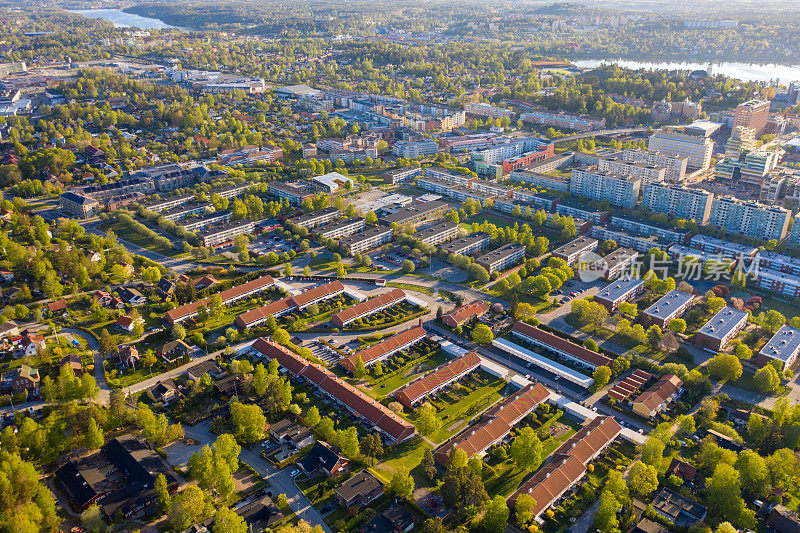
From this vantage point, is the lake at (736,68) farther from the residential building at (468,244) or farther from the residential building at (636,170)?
the residential building at (468,244)

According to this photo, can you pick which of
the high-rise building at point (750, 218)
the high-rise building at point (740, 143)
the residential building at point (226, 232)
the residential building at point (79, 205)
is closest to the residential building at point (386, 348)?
the residential building at point (226, 232)

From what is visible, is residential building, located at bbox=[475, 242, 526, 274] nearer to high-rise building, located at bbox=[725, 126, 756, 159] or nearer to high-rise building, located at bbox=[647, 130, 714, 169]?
high-rise building, located at bbox=[647, 130, 714, 169]

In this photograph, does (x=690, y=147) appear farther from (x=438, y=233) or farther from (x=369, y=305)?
(x=369, y=305)

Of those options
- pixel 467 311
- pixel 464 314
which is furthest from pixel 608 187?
pixel 464 314

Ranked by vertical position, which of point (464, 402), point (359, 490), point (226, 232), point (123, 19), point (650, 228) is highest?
point (123, 19)

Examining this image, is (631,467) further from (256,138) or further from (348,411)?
(256,138)

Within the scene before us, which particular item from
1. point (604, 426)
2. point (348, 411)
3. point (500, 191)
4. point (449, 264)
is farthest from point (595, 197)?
point (348, 411)

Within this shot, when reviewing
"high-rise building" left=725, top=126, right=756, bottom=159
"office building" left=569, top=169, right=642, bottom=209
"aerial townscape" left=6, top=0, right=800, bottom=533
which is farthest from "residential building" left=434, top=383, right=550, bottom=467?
"high-rise building" left=725, top=126, right=756, bottom=159
